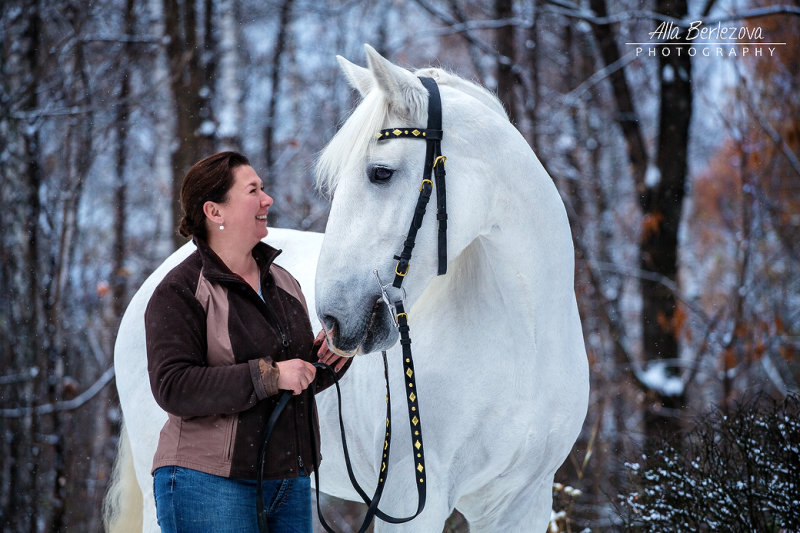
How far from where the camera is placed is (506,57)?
23.6 feet

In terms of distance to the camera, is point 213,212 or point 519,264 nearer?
point 213,212

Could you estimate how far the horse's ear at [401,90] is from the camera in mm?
1860

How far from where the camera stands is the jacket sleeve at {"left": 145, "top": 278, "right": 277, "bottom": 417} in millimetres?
1620

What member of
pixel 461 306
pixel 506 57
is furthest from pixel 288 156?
pixel 461 306

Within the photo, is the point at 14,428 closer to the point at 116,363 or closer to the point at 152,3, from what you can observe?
the point at 116,363

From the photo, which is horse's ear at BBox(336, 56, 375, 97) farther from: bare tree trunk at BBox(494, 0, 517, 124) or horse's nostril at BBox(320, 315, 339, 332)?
bare tree trunk at BBox(494, 0, 517, 124)

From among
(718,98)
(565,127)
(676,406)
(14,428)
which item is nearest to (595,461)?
(676,406)

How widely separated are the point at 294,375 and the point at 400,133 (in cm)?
75

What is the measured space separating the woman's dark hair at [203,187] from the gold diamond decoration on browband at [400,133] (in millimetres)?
432

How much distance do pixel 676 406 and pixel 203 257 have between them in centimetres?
577

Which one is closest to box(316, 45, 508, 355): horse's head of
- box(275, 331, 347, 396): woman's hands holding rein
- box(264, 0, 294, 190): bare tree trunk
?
box(275, 331, 347, 396): woman's hands holding rein

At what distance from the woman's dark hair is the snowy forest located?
296cm

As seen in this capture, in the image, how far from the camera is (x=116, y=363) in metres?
3.05

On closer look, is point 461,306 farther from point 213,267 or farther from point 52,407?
point 52,407
